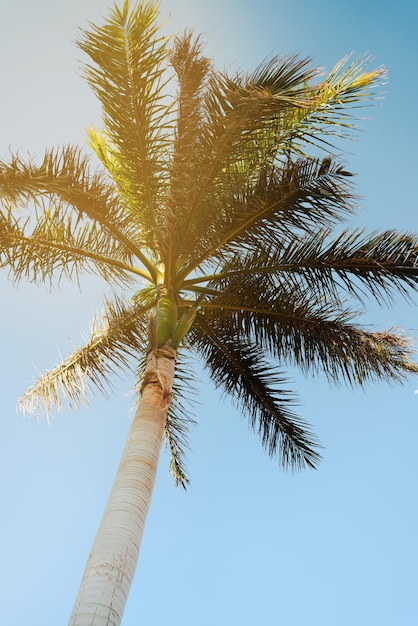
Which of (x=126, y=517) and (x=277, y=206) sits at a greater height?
(x=277, y=206)

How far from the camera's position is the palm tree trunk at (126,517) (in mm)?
4348

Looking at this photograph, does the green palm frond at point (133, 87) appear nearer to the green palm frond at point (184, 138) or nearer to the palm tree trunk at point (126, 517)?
the green palm frond at point (184, 138)

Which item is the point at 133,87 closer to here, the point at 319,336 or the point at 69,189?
the point at 69,189

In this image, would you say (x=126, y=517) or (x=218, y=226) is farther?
(x=218, y=226)

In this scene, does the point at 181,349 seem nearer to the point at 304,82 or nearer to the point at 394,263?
the point at 394,263

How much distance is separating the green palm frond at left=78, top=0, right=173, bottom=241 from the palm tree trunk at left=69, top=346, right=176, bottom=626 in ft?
8.76

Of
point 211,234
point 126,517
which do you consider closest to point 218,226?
point 211,234

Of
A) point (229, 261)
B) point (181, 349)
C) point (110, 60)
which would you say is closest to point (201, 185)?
point (229, 261)

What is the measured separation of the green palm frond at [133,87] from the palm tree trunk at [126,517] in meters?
2.67

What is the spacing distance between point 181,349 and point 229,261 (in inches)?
76.7

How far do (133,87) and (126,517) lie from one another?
16.7 ft

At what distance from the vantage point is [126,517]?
509 centimetres

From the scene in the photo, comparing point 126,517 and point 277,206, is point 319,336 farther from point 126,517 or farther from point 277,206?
point 126,517

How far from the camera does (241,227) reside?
25.4 feet
